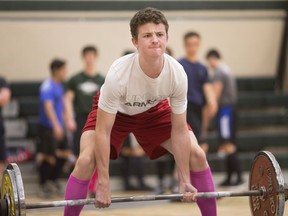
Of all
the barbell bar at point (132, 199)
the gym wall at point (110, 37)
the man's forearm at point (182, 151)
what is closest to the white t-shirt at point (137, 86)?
the man's forearm at point (182, 151)

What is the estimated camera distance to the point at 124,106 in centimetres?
499

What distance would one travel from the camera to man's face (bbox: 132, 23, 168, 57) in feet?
15.2

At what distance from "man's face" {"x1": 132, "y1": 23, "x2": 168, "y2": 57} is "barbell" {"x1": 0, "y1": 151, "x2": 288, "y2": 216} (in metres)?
0.93

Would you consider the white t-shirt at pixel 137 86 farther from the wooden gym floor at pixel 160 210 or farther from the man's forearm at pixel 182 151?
the wooden gym floor at pixel 160 210

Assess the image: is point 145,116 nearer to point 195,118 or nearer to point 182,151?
point 182,151

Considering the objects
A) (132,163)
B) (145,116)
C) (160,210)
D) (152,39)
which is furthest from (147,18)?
(132,163)

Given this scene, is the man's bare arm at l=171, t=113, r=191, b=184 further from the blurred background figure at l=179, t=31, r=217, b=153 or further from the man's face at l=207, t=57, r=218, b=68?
the man's face at l=207, t=57, r=218, b=68

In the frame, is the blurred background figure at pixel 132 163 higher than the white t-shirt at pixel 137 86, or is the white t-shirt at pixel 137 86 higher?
the white t-shirt at pixel 137 86

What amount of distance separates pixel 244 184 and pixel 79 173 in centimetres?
420

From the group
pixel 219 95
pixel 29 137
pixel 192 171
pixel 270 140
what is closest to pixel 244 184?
pixel 219 95

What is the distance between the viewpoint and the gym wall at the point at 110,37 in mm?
10750

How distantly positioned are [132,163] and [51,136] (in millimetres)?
991

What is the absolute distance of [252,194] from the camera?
5207 millimetres

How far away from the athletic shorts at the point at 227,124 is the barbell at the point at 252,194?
3.52 metres
